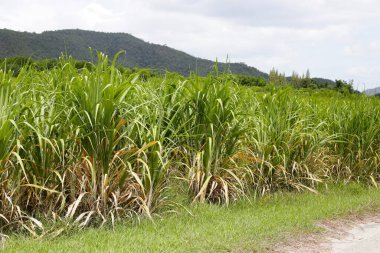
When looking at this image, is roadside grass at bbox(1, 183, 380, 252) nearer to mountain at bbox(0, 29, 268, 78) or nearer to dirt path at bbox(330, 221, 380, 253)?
dirt path at bbox(330, 221, 380, 253)

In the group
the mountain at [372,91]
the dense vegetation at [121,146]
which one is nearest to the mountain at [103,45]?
the mountain at [372,91]

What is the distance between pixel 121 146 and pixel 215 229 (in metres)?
1.24

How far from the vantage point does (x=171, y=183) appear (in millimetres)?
5086

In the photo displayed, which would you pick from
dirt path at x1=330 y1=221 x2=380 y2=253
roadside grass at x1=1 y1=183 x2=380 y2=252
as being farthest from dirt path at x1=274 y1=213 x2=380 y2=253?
roadside grass at x1=1 y1=183 x2=380 y2=252

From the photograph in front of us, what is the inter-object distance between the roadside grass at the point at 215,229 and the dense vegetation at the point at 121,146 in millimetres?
178

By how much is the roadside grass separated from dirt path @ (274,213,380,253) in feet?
0.36

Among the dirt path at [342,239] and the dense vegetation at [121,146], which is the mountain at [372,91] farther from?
the dirt path at [342,239]

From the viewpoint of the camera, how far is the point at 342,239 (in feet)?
13.7

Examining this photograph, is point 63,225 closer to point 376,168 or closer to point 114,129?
point 114,129

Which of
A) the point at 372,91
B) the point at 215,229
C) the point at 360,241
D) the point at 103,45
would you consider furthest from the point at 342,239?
the point at 103,45

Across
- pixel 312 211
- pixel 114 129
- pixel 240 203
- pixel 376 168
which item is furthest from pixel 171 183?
pixel 376 168

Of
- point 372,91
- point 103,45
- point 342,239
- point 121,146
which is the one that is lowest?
point 342,239

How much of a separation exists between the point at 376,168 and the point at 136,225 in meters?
4.69

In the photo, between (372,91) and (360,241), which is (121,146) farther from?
(372,91)
